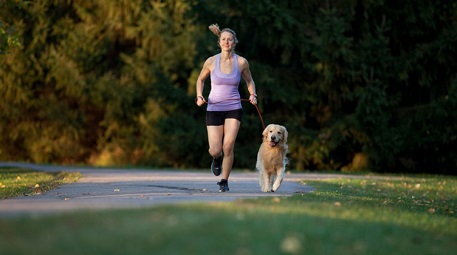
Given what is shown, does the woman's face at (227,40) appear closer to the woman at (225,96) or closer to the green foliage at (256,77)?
the woman at (225,96)

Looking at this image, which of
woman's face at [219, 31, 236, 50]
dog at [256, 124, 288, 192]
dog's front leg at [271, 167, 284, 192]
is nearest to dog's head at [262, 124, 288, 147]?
dog at [256, 124, 288, 192]

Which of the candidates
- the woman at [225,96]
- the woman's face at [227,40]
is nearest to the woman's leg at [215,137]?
the woman at [225,96]

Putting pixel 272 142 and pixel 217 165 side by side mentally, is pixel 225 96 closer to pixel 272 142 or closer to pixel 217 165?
Answer: pixel 272 142

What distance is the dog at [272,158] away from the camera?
586 inches

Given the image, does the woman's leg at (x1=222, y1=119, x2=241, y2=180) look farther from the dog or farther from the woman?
the dog

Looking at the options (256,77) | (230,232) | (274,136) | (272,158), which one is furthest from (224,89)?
(256,77)

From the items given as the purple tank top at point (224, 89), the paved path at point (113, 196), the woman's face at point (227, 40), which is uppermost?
the woman's face at point (227, 40)

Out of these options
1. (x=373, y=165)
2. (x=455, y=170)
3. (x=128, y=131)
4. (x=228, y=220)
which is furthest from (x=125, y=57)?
(x=228, y=220)

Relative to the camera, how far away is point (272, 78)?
1206 inches

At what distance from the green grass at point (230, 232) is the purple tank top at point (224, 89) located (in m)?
3.79

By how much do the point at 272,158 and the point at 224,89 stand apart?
4.29 ft

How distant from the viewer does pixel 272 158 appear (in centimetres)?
1487

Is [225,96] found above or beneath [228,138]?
above

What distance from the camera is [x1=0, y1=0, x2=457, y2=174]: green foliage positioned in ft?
98.1
